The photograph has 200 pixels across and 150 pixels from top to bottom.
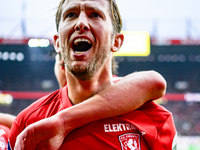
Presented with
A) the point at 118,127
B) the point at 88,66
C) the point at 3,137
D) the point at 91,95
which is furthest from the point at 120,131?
the point at 3,137

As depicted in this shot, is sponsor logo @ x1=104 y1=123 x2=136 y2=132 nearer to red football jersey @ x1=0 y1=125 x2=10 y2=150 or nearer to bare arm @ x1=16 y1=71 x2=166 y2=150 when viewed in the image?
bare arm @ x1=16 y1=71 x2=166 y2=150

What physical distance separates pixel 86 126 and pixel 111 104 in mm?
170

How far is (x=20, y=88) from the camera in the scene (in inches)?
644

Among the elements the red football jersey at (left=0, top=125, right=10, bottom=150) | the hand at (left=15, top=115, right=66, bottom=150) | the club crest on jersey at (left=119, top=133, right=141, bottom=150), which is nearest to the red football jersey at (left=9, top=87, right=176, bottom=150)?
the club crest on jersey at (left=119, top=133, right=141, bottom=150)

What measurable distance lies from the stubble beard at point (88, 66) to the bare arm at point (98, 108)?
0.13 meters

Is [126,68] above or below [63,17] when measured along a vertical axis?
below

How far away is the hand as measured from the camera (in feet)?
3.09

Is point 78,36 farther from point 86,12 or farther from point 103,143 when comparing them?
point 103,143

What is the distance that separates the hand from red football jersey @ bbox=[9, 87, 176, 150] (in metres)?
0.12

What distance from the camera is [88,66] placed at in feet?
3.75

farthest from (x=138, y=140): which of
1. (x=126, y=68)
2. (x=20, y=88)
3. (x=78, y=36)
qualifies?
(x=20, y=88)

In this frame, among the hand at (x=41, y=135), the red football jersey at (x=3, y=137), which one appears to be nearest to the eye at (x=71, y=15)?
the hand at (x=41, y=135)

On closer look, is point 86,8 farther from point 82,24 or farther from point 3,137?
point 3,137

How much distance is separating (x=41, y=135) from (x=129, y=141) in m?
0.44
